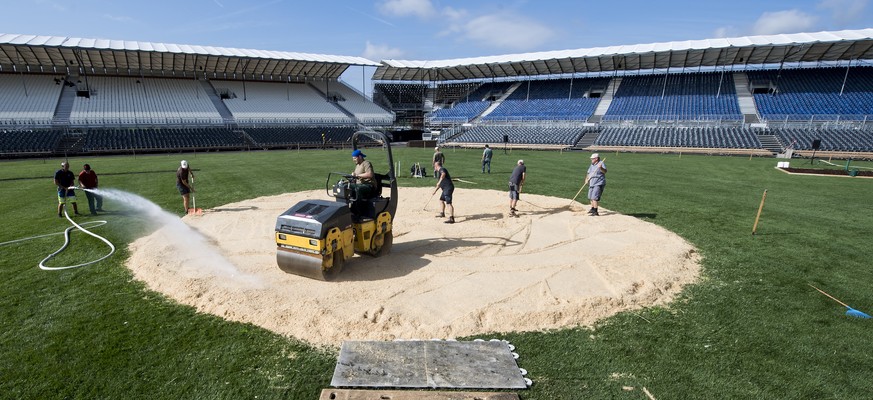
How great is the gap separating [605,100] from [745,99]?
14.0 m

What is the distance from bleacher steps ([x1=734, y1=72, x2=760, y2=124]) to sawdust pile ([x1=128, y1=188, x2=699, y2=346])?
39768 mm

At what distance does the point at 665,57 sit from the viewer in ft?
145

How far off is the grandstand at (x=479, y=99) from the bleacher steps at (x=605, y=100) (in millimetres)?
222

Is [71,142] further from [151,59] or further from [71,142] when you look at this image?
[151,59]

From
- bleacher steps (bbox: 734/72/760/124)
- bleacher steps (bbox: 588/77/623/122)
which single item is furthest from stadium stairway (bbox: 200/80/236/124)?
bleacher steps (bbox: 734/72/760/124)

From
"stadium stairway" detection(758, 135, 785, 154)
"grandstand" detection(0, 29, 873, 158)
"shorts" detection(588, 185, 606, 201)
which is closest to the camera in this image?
"shorts" detection(588, 185, 606, 201)

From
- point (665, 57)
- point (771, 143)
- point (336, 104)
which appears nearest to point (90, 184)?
point (771, 143)

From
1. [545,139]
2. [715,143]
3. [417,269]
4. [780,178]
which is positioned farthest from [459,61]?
[417,269]

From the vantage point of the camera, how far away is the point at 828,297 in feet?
22.0

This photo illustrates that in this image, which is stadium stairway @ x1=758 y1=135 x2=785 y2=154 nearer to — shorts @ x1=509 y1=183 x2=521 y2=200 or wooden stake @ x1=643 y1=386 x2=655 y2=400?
shorts @ x1=509 y1=183 x2=521 y2=200

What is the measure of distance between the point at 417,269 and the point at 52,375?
5.15m

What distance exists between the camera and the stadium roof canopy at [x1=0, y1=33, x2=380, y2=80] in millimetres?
37562

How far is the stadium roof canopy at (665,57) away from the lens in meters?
37.6

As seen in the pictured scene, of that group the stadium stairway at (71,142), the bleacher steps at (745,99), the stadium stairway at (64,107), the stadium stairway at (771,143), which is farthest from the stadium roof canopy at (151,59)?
the stadium stairway at (771,143)
